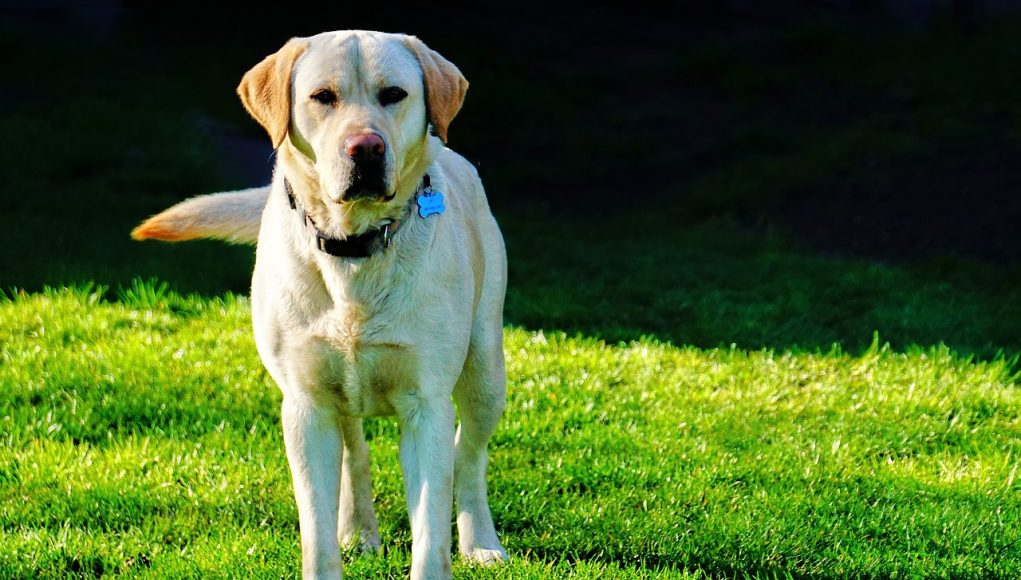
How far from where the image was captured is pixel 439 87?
3238 mm

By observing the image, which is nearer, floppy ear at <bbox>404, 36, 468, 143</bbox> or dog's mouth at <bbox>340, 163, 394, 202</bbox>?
dog's mouth at <bbox>340, 163, 394, 202</bbox>

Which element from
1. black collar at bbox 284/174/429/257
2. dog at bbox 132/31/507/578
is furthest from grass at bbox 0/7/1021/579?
black collar at bbox 284/174/429/257

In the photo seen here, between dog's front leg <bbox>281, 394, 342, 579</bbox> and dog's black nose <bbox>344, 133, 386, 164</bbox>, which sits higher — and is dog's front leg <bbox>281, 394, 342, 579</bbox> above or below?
below

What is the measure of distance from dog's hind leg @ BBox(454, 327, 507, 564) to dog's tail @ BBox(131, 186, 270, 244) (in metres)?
0.89

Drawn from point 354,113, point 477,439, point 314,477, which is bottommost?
point 477,439

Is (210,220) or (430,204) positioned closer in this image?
(430,204)

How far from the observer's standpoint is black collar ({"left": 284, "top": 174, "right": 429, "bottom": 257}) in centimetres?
317

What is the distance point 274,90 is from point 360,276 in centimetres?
55

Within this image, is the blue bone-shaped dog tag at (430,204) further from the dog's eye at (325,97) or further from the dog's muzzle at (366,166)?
the dog's eye at (325,97)

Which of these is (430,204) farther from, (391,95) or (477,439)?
(477,439)

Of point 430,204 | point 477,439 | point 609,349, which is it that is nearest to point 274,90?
point 430,204

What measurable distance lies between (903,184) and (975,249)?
1.25 metres

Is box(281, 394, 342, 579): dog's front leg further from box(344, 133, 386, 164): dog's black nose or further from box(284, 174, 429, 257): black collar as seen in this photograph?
box(344, 133, 386, 164): dog's black nose

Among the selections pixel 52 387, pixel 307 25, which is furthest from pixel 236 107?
pixel 52 387
